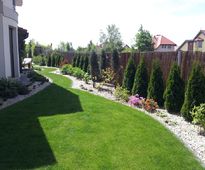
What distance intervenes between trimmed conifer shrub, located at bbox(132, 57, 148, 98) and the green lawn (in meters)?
2.02

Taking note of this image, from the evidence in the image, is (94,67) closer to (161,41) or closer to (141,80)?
(141,80)

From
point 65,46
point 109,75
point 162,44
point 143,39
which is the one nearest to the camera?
point 109,75

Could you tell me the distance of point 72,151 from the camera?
5.74m

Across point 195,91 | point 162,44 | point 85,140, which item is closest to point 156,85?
point 195,91

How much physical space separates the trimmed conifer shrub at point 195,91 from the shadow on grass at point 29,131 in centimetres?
310

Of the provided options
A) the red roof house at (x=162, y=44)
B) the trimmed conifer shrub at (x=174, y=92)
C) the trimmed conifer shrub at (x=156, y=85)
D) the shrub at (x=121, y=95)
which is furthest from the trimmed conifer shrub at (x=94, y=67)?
the red roof house at (x=162, y=44)

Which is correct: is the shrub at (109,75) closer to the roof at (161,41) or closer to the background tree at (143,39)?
the background tree at (143,39)

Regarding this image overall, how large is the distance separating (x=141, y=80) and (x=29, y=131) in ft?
18.4

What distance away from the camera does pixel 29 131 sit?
22.4ft

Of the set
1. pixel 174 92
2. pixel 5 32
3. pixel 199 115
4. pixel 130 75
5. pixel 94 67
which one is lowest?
pixel 199 115

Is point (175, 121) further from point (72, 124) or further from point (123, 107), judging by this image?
point (72, 124)

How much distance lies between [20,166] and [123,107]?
5425mm

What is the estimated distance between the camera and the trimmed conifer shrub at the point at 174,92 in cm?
943

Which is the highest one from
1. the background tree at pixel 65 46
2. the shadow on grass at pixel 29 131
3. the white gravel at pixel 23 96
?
the background tree at pixel 65 46
